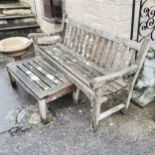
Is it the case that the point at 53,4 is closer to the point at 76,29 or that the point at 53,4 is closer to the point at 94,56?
the point at 76,29

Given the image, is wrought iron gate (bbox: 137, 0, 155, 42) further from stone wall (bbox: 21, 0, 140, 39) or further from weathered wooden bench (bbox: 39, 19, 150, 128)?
weathered wooden bench (bbox: 39, 19, 150, 128)

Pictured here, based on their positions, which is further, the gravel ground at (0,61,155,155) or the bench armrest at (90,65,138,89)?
the gravel ground at (0,61,155,155)

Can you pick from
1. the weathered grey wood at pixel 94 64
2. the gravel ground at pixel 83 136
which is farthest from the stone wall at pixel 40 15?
the gravel ground at pixel 83 136

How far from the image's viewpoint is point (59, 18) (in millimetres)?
3719

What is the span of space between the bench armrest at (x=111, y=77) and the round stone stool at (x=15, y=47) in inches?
70.7

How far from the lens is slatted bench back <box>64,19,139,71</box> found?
90.4 inches

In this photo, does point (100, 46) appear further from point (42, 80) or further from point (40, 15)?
point (40, 15)

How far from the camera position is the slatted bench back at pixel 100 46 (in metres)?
2.29

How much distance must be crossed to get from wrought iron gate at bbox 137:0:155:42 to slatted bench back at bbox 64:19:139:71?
450mm

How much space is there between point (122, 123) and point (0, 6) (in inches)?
144

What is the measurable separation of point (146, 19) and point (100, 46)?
621mm

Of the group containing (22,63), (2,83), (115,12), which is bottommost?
(2,83)

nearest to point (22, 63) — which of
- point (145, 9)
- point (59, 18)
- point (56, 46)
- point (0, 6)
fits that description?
point (56, 46)

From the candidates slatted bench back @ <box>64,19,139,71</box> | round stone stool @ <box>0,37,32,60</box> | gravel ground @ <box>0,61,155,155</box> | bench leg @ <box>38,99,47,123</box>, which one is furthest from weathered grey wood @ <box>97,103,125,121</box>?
round stone stool @ <box>0,37,32,60</box>
